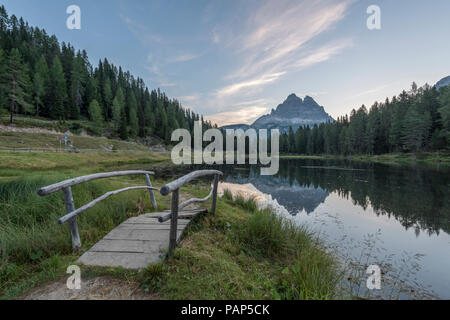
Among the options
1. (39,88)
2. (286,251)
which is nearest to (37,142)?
(39,88)

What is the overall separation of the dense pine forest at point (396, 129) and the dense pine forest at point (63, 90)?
74452mm

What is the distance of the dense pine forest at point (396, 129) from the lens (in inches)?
1823

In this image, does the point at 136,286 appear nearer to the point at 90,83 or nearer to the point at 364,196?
the point at 364,196

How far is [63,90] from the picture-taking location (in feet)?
197

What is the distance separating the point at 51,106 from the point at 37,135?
92.4 feet

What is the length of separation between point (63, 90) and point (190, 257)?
272 feet

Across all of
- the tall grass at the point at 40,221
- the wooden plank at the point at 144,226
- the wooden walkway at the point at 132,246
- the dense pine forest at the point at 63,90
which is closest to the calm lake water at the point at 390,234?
the wooden walkway at the point at 132,246

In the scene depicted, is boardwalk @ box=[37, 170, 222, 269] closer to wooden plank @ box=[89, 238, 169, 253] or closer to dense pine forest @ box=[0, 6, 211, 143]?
wooden plank @ box=[89, 238, 169, 253]

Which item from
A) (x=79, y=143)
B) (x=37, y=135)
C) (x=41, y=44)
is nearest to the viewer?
(x=37, y=135)

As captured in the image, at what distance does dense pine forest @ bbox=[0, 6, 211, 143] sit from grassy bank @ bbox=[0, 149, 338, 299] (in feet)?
189

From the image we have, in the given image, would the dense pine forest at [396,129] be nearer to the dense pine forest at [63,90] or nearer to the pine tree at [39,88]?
the dense pine forest at [63,90]

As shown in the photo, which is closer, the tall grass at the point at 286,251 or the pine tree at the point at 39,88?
the tall grass at the point at 286,251

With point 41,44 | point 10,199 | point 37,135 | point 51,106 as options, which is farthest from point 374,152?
point 41,44

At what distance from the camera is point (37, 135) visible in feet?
120
